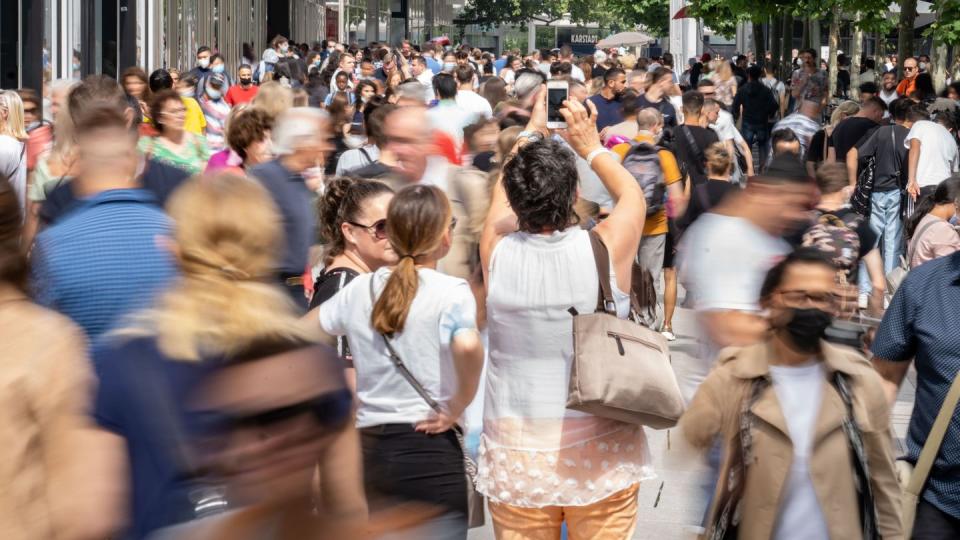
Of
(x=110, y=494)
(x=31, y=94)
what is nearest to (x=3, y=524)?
(x=110, y=494)

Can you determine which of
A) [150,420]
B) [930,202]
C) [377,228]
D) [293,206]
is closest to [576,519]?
[377,228]

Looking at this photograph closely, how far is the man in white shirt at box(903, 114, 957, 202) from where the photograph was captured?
1330cm

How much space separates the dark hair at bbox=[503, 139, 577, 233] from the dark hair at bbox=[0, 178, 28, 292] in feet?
5.77

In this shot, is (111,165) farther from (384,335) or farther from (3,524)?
(3,524)

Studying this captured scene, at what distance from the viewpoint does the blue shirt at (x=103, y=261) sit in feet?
15.2

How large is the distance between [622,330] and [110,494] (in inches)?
77.7

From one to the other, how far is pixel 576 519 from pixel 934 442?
1096 mm

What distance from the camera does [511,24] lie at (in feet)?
381

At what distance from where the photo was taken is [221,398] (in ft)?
9.03

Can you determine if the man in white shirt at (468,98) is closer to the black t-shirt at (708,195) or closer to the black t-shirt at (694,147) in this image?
the black t-shirt at (694,147)

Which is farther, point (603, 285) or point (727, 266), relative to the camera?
point (727, 266)

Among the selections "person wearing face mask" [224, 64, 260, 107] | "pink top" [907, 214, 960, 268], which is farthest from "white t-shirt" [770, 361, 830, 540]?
"person wearing face mask" [224, 64, 260, 107]

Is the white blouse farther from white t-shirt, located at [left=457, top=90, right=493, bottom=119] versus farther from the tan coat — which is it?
white t-shirt, located at [left=457, top=90, right=493, bottom=119]

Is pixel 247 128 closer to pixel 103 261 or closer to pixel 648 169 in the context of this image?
pixel 103 261
